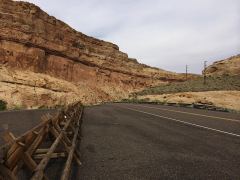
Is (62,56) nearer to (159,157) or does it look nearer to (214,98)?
(214,98)

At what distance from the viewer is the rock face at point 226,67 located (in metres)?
112

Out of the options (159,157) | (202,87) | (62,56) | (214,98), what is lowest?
(159,157)

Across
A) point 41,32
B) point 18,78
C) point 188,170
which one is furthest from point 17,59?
point 188,170

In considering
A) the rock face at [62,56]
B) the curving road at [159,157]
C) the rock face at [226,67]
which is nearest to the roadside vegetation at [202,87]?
the rock face at [62,56]

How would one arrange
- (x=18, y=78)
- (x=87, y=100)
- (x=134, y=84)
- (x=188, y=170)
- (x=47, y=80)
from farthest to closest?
(x=134, y=84), (x=87, y=100), (x=47, y=80), (x=18, y=78), (x=188, y=170)

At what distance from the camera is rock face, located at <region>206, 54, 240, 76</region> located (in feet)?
369

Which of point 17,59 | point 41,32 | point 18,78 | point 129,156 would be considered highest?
point 41,32

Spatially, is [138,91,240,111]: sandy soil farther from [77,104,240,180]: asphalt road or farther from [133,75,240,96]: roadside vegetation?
[77,104,240,180]: asphalt road

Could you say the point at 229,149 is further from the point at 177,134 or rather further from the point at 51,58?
the point at 51,58

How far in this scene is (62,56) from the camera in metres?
83.0

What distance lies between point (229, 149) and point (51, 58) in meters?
74.1

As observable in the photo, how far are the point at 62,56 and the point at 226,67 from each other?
66.4 meters

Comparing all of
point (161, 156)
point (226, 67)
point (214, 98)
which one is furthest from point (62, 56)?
point (161, 156)

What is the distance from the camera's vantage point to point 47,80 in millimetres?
69312
